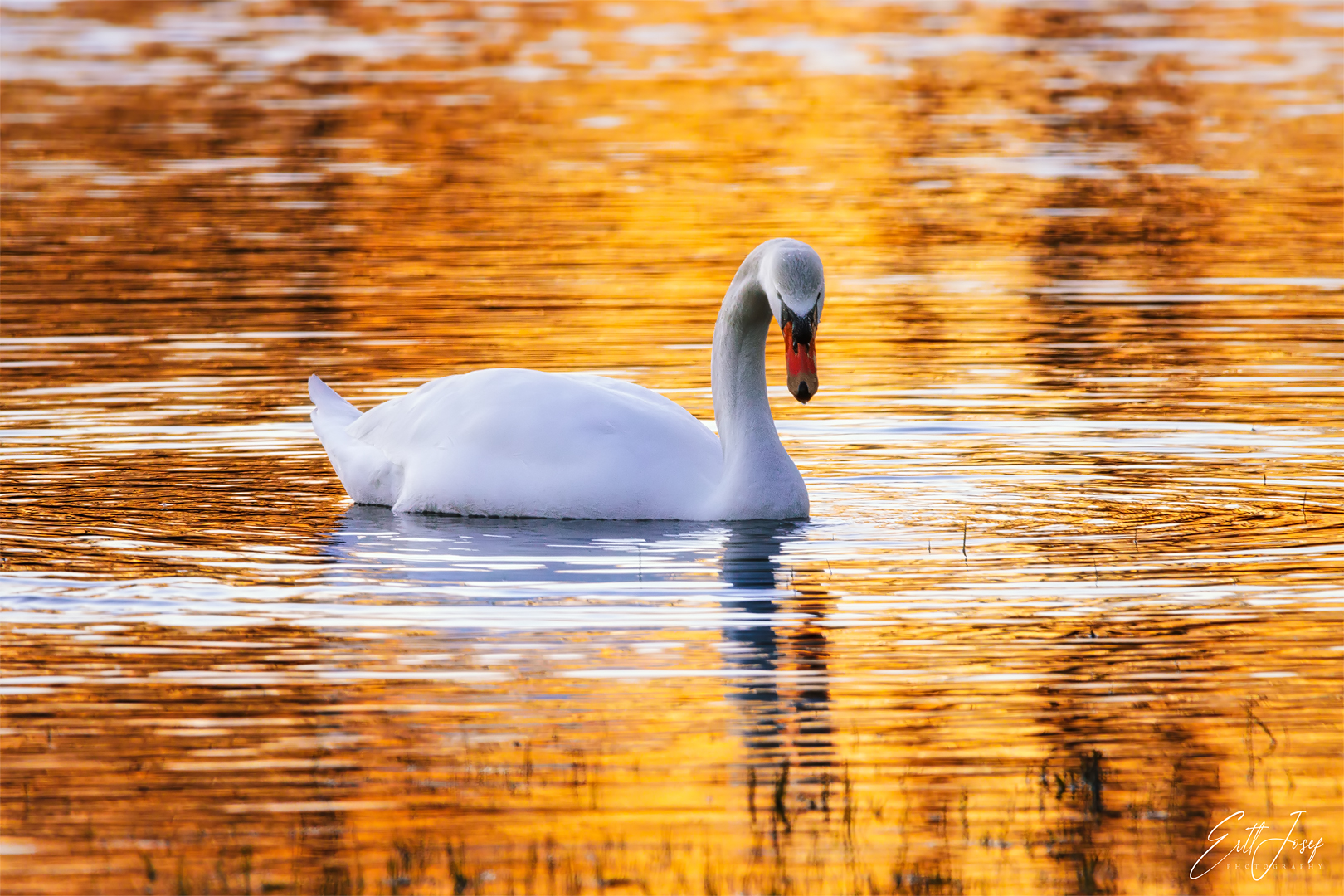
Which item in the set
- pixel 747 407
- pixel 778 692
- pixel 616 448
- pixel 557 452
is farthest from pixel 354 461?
pixel 778 692

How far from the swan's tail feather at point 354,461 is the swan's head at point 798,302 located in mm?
2860

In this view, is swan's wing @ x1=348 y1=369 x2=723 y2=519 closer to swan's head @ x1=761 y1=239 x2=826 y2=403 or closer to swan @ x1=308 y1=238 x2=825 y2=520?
swan @ x1=308 y1=238 x2=825 y2=520

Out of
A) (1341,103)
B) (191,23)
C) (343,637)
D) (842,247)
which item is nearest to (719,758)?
(343,637)

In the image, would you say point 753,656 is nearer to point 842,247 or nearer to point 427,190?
point 842,247

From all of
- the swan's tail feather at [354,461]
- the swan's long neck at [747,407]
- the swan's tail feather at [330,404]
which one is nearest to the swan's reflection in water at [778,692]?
the swan's long neck at [747,407]

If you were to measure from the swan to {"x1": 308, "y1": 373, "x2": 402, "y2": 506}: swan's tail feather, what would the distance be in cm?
22

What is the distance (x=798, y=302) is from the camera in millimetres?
11398

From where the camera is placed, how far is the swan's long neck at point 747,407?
12.1 meters

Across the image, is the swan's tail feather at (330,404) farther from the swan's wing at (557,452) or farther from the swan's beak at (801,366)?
the swan's beak at (801,366)

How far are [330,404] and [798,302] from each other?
13.0 feet

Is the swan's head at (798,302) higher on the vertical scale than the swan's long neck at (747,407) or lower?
higher

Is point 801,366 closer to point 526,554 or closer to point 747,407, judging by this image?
point 747,407

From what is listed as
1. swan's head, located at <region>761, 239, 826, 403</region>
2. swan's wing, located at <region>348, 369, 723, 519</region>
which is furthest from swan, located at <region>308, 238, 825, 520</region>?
swan's head, located at <region>761, 239, 826, 403</region>
